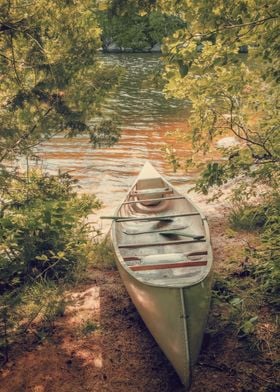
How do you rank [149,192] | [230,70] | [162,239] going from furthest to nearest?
[149,192]
[162,239]
[230,70]

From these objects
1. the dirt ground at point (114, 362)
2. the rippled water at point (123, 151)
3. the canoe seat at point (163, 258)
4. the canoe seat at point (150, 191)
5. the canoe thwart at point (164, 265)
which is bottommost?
the rippled water at point (123, 151)

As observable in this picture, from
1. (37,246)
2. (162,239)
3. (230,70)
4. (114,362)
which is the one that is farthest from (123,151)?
(114,362)

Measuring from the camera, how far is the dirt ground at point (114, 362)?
432cm

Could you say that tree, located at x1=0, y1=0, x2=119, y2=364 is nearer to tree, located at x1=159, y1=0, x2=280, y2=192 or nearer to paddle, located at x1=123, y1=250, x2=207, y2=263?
paddle, located at x1=123, y1=250, x2=207, y2=263

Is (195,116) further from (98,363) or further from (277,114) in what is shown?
(98,363)

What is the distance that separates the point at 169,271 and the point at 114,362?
1547mm

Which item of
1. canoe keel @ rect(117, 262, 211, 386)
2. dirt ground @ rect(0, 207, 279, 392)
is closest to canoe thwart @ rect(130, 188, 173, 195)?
dirt ground @ rect(0, 207, 279, 392)

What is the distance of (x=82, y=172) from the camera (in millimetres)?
13461

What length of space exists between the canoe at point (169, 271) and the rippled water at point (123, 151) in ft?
4.98

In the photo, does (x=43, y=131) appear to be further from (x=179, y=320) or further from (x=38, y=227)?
(x=179, y=320)

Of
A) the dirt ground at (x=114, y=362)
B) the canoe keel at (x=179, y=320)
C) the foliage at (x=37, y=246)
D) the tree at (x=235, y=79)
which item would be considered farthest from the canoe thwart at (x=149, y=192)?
the canoe keel at (x=179, y=320)

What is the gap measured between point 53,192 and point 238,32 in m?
3.67

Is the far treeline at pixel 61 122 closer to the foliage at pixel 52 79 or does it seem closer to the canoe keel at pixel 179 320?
the foliage at pixel 52 79

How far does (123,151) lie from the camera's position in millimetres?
15469
